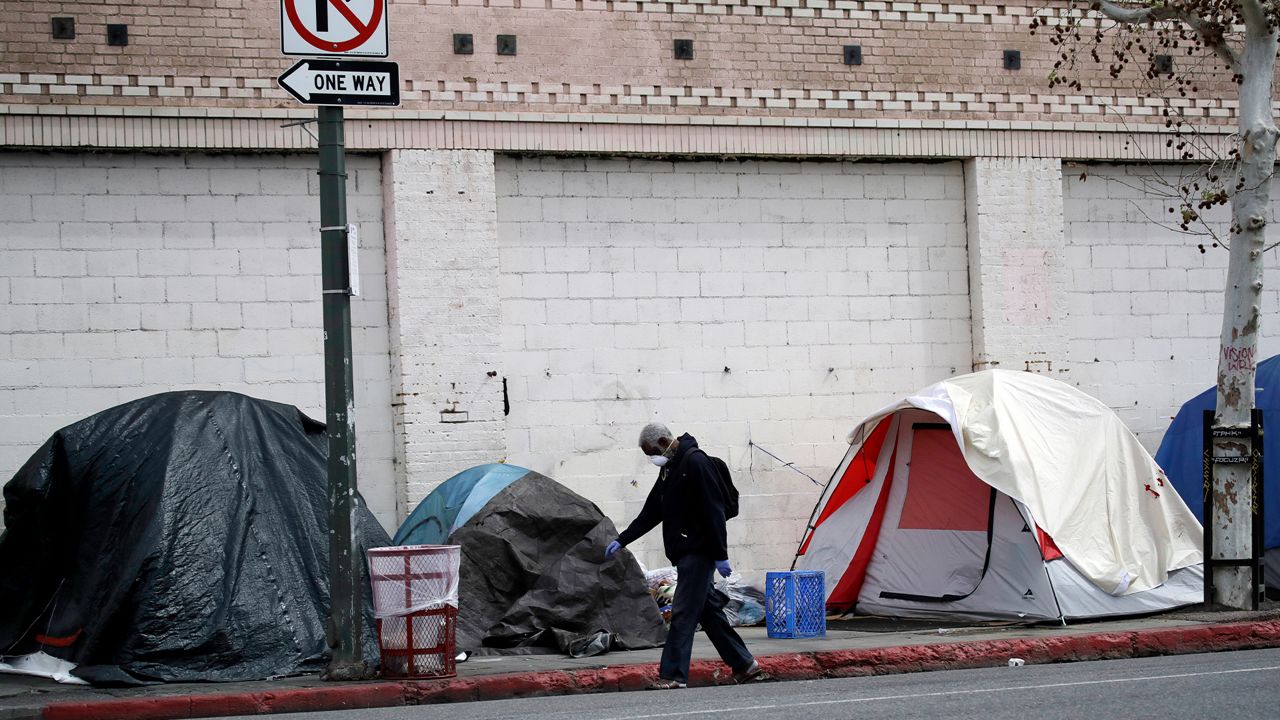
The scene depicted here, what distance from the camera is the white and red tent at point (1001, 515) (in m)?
12.7

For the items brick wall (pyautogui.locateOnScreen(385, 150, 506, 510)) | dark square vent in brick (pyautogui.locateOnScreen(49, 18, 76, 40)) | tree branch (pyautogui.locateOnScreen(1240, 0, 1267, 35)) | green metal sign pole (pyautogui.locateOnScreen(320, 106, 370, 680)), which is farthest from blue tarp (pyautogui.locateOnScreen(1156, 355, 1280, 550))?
dark square vent in brick (pyautogui.locateOnScreen(49, 18, 76, 40))

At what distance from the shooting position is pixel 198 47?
13836 mm

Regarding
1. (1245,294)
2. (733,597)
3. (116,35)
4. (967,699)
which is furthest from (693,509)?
(116,35)

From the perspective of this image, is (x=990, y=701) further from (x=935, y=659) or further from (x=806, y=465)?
(x=806, y=465)

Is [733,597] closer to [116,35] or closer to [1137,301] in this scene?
[1137,301]

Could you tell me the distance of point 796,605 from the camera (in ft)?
41.2

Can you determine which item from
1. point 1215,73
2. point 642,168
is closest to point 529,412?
point 642,168

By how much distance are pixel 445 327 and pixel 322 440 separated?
2.31m

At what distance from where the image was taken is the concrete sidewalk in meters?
9.50

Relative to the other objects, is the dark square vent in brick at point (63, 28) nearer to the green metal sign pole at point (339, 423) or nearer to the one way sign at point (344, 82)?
the one way sign at point (344, 82)

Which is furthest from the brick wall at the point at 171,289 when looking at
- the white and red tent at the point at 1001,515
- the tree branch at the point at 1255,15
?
the tree branch at the point at 1255,15

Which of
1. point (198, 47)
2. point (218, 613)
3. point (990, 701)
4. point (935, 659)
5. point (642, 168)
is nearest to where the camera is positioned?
point (990, 701)

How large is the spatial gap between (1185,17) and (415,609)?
8.07m

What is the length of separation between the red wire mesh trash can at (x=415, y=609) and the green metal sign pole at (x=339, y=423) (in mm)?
155
